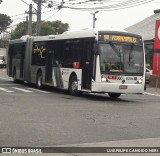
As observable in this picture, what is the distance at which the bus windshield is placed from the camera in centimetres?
1928

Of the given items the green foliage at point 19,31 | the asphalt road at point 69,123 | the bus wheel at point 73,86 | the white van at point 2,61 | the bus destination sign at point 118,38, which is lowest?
the asphalt road at point 69,123

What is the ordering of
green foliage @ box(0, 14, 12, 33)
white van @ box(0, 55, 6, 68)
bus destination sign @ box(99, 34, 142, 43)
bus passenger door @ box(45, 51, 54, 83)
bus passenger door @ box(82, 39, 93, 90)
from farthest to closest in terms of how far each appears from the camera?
green foliage @ box(0, 14, 12, 33) < white van @ box(0, 55, 6, 68) < bus passenger door @ box(45, 51, 54, 83) < bus passenger door @ box(82, 39, 93, 90) < bus destination sign @ box(99, 34, 142, 43)

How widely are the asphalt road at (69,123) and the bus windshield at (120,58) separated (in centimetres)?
270

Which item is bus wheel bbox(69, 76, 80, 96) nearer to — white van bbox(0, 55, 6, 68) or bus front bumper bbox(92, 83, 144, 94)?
bus front bumper bbox(92, 83, 144, 94)

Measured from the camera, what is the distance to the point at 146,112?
50.9 feet

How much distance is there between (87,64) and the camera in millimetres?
19891

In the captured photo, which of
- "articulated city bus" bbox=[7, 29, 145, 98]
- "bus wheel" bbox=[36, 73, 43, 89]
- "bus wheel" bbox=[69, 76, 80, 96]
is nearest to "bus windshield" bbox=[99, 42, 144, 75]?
"articulated city bus" bbox=[7, 29, 145, 98]

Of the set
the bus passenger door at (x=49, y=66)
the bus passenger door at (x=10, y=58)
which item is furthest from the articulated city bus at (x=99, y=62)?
the bus passenger door at (x=10, y=58)

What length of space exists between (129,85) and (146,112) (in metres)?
4.12

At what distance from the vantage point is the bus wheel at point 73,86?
821 inches

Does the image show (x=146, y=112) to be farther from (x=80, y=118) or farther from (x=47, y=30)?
(x=47, y=30)

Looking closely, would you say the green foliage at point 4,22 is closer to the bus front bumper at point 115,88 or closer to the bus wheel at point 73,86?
the bus wheel at point 73,86

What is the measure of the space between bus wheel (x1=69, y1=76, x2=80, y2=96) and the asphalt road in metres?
3.56

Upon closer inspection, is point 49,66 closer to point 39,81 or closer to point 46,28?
point 39,81
